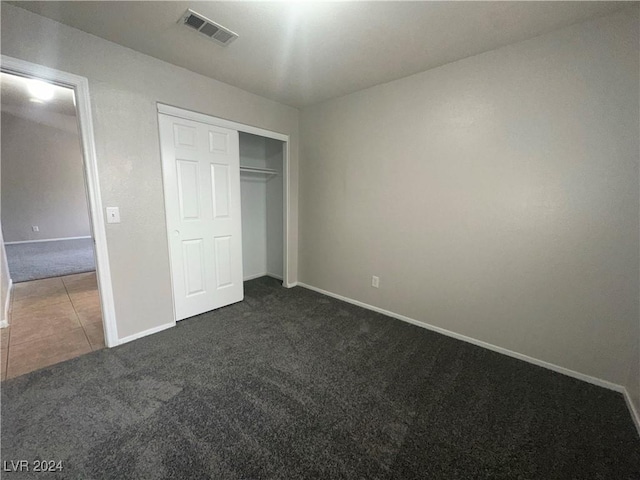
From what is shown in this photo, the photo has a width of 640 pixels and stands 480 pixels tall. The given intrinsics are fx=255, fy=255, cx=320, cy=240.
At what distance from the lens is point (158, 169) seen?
7.63 ft

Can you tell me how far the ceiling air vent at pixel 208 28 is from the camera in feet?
5.52

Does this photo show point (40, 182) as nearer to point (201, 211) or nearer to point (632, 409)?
point (201, 211)

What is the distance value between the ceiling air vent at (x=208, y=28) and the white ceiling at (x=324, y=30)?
0.04 metres

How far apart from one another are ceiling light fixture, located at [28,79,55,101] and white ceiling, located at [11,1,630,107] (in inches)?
117

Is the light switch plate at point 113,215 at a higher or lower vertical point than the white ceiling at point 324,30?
lower

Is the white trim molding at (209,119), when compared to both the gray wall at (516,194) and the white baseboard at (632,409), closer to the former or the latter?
the gray wall at (516,194)

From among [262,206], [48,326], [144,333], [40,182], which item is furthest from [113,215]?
[40,182]

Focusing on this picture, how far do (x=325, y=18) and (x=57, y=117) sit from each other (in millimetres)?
7547

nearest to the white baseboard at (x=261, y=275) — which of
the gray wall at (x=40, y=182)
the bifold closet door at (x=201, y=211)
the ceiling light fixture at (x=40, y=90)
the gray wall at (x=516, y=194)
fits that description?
the bifold closet door at (x=201, y=211)

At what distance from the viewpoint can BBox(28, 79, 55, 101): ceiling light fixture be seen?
11.9 ft

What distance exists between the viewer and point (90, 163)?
6.50 feet

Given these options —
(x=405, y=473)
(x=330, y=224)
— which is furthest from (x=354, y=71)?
(x=405, y=473)

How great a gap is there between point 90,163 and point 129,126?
43 centimetres

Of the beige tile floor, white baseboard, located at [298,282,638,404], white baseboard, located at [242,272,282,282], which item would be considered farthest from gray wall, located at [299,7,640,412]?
the beige tile floor
